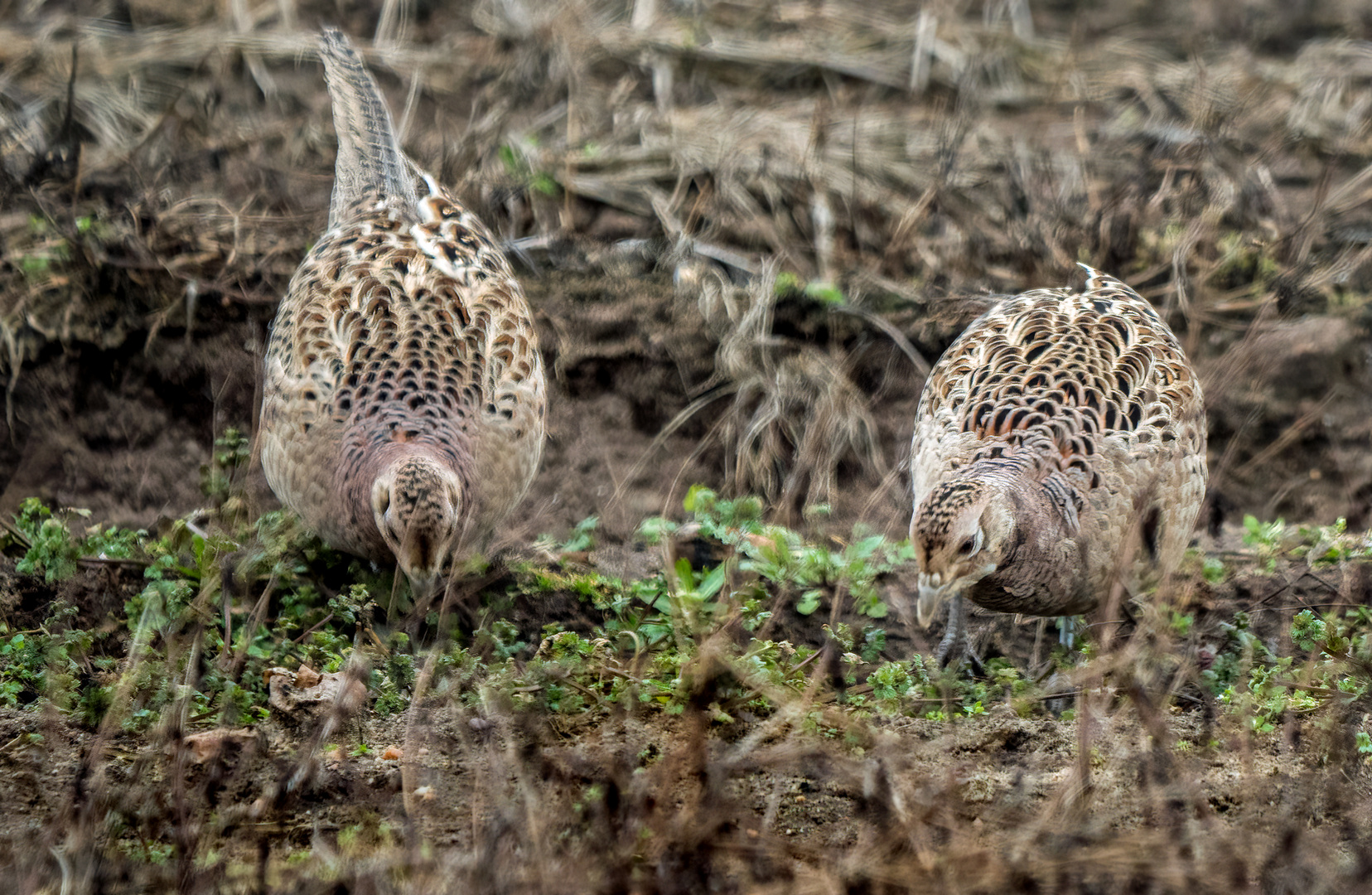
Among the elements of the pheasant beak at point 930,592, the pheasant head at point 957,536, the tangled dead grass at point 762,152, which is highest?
the tangled dead grass at point 762,152

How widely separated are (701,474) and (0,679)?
3168 mm

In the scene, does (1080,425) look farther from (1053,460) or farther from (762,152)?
(762,152)

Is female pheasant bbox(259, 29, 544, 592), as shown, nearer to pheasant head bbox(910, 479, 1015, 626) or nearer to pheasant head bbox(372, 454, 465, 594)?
pheasant head bbox(372, 454, 465, 594)

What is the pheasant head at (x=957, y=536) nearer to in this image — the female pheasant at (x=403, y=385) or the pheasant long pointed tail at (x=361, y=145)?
the female pheasant at (x=403, y=385)

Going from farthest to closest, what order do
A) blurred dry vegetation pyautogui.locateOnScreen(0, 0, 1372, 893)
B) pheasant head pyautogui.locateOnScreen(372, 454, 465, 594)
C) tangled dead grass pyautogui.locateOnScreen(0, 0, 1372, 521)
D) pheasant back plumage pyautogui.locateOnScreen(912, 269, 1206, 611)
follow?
tangled dead grass pyautogui.locateOnScreen(0, 0, 1372, 521) < pheasant back plumage pyautogui.locateOnScreen(912, 269, 1206, 611) < pheasant head pyautogui.locateOnScreen(372, 454, 465, 594) < blurred dry vegetation pyautogui.locateOnScreen(0, 0, 1372, 893)

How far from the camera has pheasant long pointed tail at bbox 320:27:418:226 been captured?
19.2ft

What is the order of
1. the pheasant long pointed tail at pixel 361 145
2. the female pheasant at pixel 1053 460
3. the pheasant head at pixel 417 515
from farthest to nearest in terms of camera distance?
1. the pheasant long pointed tail at pixel 361 145
2. the pheasant head at pixel 417 515
3. the female pheasant at pixel 1053 460

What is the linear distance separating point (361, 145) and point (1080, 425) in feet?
11.1

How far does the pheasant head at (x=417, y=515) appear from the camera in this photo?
4.18 meters

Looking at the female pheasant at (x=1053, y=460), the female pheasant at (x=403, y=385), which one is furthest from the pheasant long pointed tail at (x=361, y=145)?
the female pheasant at (x=1053, y=460)

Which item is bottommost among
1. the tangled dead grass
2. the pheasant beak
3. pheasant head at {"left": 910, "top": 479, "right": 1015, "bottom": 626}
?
the pheasant beak

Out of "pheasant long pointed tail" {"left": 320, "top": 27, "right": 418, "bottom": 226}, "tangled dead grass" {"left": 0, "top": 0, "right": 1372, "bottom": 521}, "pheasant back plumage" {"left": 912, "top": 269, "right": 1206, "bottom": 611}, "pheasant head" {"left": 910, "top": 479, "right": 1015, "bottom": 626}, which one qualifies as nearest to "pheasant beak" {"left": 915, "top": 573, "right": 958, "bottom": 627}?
"pheasant head" {"left": 910, "top": 479, "right": 1015, "bottom": 626}

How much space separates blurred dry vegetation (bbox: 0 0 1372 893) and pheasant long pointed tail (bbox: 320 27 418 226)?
76cm

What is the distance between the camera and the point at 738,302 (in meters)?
6.67
